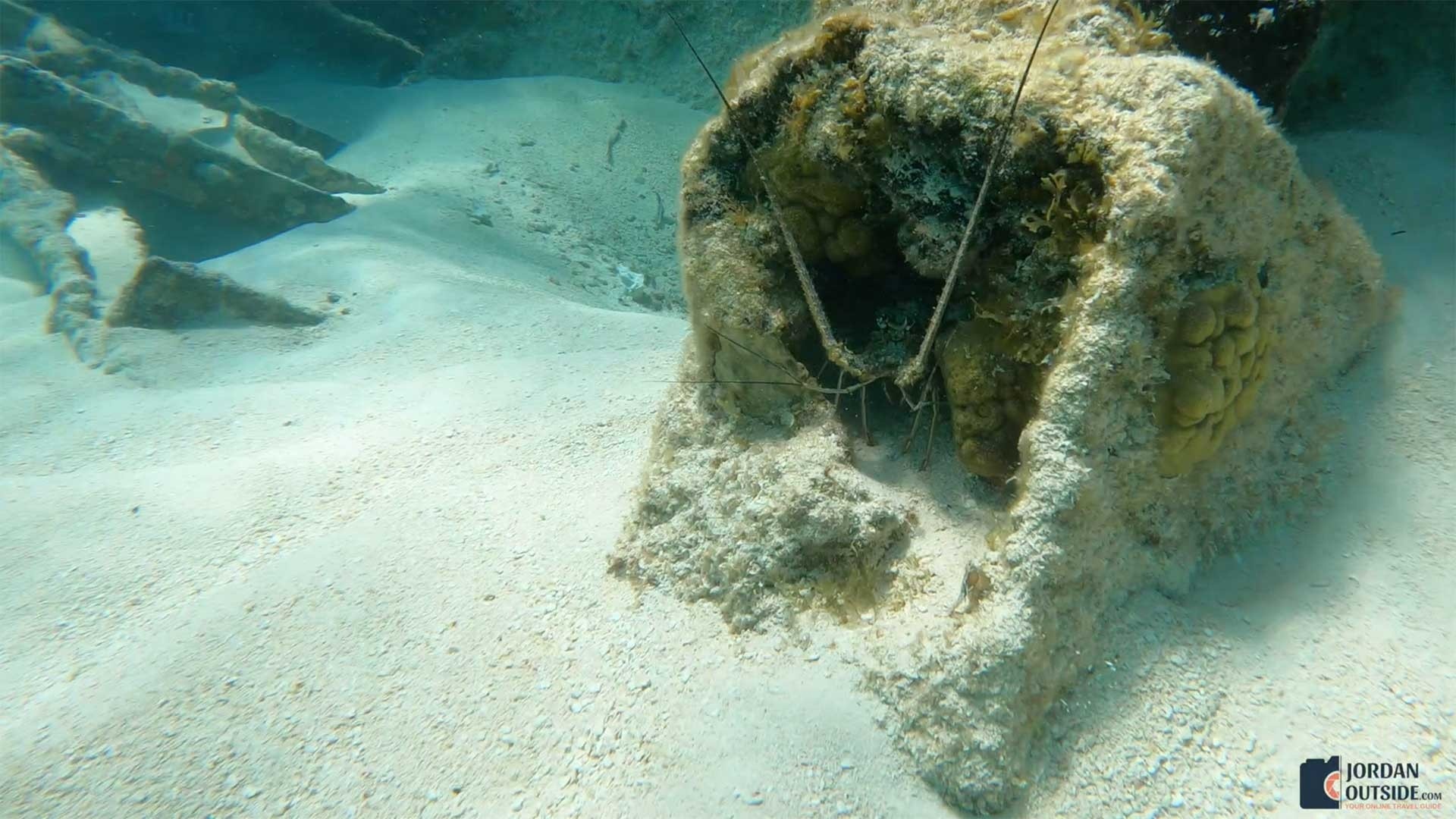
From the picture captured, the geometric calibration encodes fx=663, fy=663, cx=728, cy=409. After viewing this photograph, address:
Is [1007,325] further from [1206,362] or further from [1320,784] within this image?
[1320,784]

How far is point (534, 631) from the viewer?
9.14ft

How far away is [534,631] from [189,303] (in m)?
5.80

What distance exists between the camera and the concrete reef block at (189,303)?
6.10 meters

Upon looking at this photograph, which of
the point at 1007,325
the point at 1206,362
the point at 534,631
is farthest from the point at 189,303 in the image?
the point at 1206,362

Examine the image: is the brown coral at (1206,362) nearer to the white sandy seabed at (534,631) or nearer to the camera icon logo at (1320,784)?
the white sandy seabed at (534,631)

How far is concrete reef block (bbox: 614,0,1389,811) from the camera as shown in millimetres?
2205

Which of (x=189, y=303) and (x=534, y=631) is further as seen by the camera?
(x=189, y=303)

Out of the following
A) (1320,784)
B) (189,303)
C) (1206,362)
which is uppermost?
(1206,362)

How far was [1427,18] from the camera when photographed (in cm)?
441

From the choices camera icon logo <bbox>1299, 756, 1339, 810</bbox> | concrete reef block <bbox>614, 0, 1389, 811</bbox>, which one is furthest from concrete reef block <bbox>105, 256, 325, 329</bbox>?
camera icon logo <bbox>1299, 756, 1339, 810</bbox>

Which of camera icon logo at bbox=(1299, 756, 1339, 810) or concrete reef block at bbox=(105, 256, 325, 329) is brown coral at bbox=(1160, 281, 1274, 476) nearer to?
camera icon logo at bbox=(1299, 756, 1339, 810)

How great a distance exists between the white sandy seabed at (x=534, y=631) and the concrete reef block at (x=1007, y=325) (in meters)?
0.21

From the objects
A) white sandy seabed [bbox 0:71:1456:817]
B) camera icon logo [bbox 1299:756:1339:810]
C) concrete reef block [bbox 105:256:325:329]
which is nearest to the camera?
camera icon logo [bbox 1299:756:1339:810]

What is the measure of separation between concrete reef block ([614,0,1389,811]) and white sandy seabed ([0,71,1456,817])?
208 millimetres
